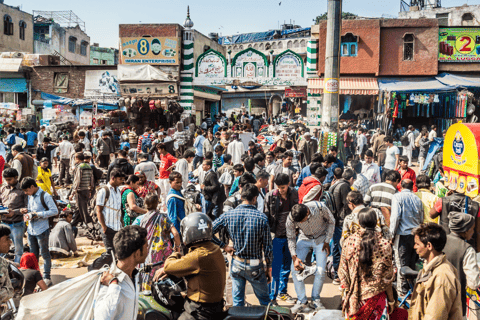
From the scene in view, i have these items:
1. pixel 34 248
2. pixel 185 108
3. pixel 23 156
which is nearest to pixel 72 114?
pixel 185 108

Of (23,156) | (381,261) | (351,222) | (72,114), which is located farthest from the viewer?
(72,114)

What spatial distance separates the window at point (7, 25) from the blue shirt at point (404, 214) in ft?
112

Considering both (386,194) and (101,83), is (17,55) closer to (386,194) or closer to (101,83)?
(101,83)

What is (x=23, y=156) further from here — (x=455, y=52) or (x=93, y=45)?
(x=93, y=45)

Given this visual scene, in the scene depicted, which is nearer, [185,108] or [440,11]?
[185,108]

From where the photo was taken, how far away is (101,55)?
46469 millimetres

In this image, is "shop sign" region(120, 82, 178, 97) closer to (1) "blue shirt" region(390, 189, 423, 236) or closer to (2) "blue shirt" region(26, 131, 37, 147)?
(2) "blue shirt" region(26, 131, 37, 147)

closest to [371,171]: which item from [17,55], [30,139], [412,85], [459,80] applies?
[412,85]

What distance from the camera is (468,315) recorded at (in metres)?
4.77

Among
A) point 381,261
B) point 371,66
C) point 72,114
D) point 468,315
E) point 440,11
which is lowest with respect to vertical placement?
point 468,315

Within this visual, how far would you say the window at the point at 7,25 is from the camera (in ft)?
105

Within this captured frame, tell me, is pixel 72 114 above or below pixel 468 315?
above

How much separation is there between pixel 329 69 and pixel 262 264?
7.30m

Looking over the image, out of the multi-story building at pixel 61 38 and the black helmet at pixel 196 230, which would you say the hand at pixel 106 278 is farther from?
the multi-story building at pixel 61 38
